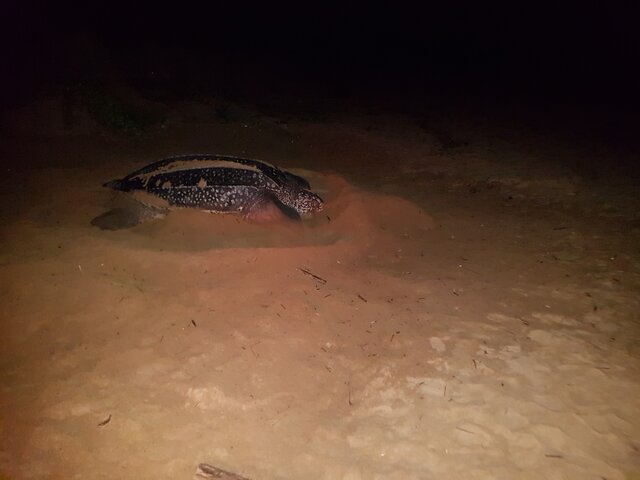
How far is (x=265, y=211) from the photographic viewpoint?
4645 mm

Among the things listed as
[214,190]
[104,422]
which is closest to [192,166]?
[214,190]

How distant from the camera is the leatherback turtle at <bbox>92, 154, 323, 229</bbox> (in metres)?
4.55

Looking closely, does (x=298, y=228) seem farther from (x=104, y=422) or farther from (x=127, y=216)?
(x=104, y=422)

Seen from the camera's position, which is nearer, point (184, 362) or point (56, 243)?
point (184, 362)

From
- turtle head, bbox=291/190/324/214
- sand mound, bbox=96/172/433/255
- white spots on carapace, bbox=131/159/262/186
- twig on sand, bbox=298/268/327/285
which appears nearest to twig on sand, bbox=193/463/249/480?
twig on sand, bbox=298/268/327/285

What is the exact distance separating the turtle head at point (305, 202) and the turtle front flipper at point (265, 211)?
11cm

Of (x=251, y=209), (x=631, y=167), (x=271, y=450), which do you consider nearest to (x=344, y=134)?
(x=251, y=209)

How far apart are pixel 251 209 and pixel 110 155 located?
3198 millimetres

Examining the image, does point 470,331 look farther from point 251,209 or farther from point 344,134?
point 344,134

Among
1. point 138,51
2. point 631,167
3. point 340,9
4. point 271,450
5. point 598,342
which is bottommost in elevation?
point 271,450

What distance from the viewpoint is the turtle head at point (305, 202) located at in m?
4.71

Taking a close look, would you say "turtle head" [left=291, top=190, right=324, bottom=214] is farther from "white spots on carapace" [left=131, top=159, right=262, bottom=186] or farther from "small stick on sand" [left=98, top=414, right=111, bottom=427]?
"small stick on sand" [left=98, top=414, right=111, bottom=427]

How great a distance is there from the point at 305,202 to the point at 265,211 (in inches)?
17.5

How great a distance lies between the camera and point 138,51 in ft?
33.4
